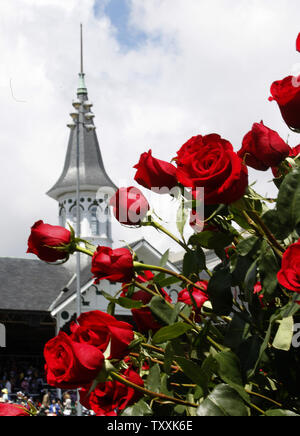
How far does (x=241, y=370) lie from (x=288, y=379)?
0.08 metres

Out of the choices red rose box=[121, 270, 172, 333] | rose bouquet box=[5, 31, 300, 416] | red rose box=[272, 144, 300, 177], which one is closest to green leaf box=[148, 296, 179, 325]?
rose bouquet box=[5, 31, 300, 416]

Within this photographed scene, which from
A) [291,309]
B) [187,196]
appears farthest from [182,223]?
[291,309]

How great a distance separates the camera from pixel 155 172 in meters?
1.24

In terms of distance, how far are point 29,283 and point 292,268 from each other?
81.2 ft

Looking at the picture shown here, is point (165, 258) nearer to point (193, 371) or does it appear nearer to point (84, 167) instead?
point (193, 371)

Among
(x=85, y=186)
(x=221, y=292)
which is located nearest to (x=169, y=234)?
(x=221, y=292)

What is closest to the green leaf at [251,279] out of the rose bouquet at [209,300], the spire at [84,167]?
the rose bouquet at [209,300]

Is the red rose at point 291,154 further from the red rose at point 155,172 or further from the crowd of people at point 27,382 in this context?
the crowd of people at point 27,382

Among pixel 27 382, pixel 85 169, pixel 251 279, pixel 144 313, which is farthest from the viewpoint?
pixel 85 169

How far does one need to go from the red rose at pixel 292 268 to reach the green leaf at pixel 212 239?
219 millimetres

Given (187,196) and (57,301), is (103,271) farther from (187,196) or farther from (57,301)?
(57,301)

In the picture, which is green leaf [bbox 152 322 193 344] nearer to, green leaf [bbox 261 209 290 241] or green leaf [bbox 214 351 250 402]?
green leaf [bbox 214 351 250 402]

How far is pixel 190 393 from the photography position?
47.8 inches
